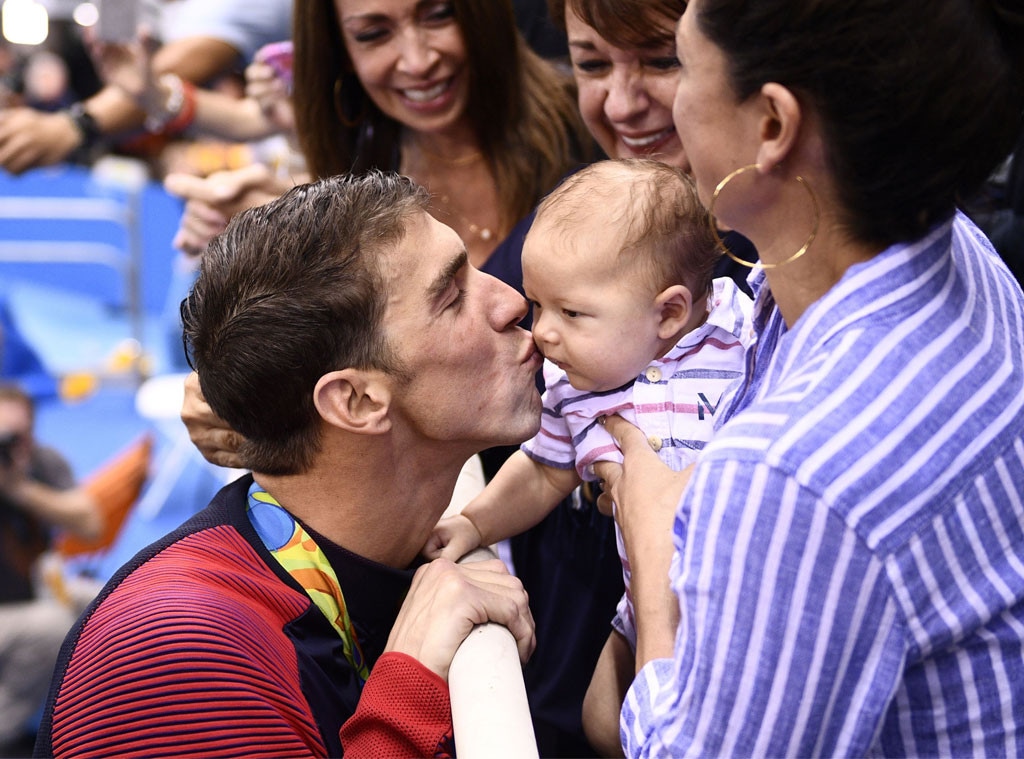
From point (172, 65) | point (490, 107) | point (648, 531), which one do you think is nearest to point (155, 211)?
point (172, 65)

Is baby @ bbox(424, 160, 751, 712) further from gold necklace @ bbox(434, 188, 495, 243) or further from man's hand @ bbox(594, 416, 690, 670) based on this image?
gold necklace @ bbox(434, 188, 495, 243)

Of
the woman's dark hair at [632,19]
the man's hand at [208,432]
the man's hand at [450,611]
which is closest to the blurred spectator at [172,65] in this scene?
the man's hand at [208,432]

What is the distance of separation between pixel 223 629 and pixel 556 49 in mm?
2303

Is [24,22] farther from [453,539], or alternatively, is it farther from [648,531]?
[648,531]

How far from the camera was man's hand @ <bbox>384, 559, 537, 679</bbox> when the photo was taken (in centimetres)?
163

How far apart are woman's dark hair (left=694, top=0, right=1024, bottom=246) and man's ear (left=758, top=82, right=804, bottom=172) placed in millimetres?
12

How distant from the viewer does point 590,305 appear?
1894 mm

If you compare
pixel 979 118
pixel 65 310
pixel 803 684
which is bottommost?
pixel 65 310

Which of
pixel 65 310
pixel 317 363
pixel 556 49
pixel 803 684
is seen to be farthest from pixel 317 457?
pixel 65 310

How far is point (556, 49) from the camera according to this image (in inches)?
133

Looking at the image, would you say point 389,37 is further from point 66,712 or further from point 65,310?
point 65,310

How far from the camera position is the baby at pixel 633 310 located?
6.18ft

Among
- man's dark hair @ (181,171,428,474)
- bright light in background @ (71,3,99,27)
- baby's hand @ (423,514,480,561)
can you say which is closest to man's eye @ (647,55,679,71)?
man's dark hair @ (181,171,428,474)

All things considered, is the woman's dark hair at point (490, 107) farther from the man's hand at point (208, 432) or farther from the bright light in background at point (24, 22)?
the bright light in background at point (24, 22)
